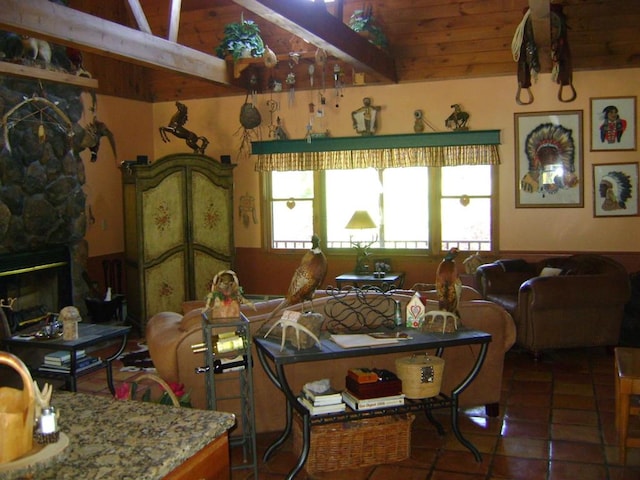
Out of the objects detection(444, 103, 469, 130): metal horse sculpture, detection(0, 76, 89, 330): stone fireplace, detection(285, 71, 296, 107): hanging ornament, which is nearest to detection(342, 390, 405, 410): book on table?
detection(0, 76, 89, 330): stone fireplace

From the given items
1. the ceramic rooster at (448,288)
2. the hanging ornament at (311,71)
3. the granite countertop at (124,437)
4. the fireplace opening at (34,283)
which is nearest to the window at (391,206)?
the hanging ornament at (311,71)

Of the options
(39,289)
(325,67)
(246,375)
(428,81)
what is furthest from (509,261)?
(39,289)

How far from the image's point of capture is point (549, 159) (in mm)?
6914

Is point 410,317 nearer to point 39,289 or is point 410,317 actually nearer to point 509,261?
point 509,261

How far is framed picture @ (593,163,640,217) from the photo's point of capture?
672 cm

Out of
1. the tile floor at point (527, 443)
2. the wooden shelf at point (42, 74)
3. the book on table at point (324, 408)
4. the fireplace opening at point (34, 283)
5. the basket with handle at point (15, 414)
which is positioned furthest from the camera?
the fireplace opening at point (34, 283)

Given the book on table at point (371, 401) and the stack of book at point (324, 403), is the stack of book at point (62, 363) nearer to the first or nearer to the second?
the stack of book at point (324, 403)

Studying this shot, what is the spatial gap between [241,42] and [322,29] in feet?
7.74

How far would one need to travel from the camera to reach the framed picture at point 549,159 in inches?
270

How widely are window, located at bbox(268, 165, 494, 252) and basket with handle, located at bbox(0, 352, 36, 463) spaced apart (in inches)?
234

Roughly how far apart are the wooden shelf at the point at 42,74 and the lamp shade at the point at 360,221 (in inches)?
111

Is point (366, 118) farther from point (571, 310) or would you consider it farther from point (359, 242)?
point (571, 310)

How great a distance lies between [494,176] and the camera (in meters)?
7.12

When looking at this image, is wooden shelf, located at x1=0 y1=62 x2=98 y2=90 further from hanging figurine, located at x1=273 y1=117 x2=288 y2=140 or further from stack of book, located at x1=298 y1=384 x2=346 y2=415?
stack of book, located at x1=298 y1=384 x2=346 y2=415
